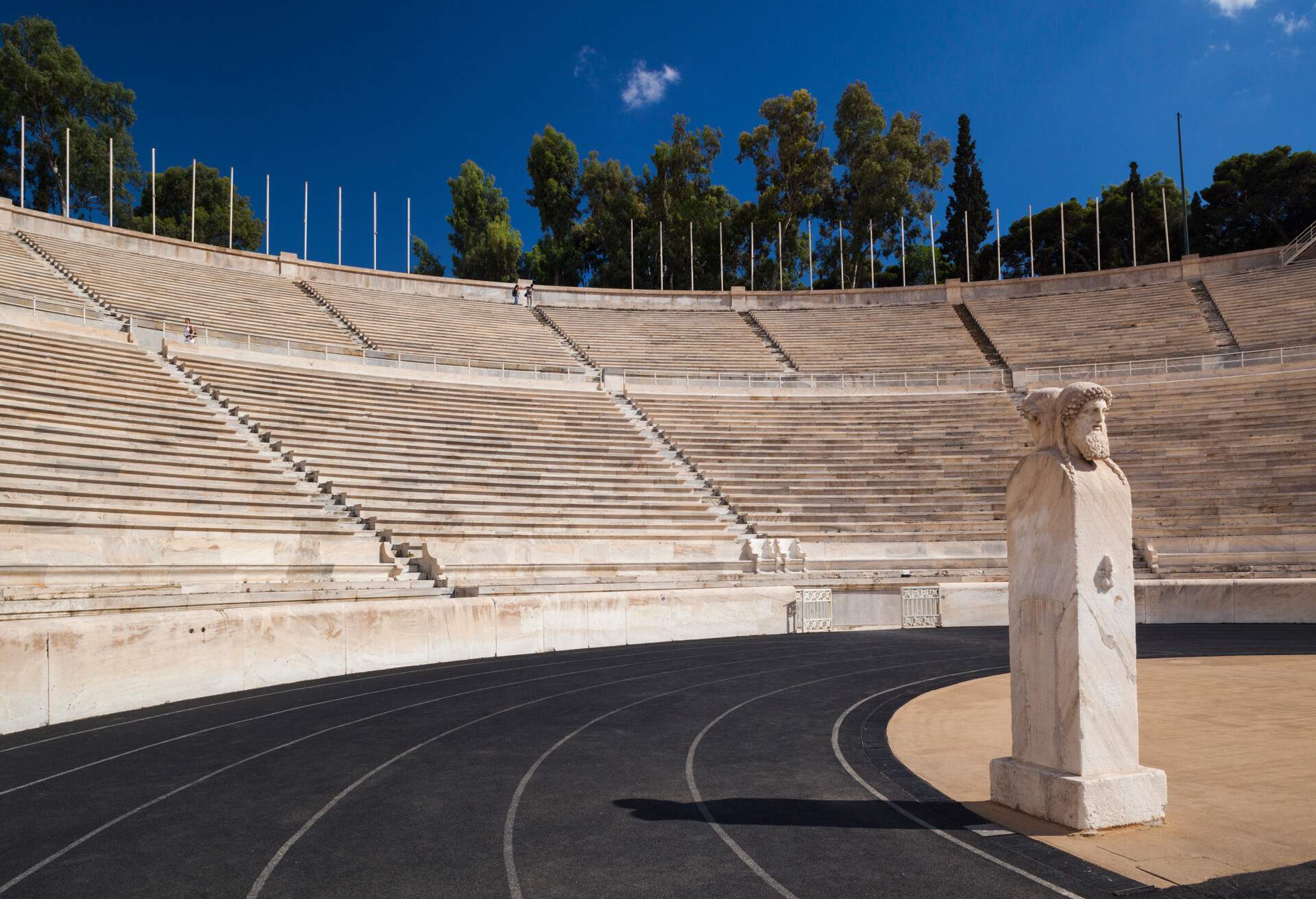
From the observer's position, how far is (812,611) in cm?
1606

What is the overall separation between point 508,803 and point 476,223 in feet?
178

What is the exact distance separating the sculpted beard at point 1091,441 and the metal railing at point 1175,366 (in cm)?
2294

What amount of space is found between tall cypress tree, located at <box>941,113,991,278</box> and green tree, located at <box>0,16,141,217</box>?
158 ft

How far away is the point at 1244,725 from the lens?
7258 millimetres

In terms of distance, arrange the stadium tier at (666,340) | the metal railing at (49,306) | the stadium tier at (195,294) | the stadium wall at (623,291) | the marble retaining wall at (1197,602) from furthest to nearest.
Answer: the stadium tier at (666,340) < the stadium wall at (623,291) < the stadium tier at (195,294) < the metal railing at (49,306) < the marble retaining wall at (1197,602)

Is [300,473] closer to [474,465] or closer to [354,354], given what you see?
[474,465]

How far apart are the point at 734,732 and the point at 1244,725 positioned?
4198 mm

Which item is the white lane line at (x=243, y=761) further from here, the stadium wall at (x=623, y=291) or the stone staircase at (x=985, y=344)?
the stadium wall at (x=623, y=291)

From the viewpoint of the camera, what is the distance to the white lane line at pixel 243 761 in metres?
4.53

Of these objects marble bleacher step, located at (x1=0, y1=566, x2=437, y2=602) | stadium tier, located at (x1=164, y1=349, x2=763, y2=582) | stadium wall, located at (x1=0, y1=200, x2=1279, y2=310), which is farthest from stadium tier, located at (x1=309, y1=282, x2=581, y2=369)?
marble bleacher step, located at (x1=0, y1=566, x2=437, y2=602)

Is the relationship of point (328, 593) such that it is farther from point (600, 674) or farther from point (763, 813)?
point (763, 813)

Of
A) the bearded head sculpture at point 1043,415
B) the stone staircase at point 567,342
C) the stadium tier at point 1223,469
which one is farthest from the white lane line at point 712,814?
the stone staircase at point 567,342

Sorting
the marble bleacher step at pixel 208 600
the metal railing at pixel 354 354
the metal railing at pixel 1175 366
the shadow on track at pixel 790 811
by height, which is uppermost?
the metal railing at pixel 354 354

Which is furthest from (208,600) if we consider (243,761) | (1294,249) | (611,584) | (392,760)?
(1294,249)
